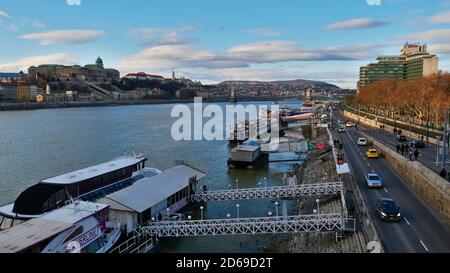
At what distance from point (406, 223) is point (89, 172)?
1202 cm

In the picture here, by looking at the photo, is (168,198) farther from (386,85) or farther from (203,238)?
(386,85)

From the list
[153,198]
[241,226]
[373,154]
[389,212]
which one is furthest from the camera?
[373,154]

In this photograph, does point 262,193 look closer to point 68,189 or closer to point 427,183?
point 427,183

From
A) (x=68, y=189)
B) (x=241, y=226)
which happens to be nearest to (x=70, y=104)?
(x=68, y=189)

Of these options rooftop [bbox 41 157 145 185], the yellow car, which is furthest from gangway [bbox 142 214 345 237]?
the yellow car

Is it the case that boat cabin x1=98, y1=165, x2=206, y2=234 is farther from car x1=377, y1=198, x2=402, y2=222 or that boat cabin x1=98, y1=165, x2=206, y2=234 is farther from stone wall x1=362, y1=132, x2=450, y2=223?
stone wall x1=362, y1=132, x2=450, y2=223

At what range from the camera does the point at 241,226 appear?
A: 14086 mm

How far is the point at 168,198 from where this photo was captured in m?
17.0

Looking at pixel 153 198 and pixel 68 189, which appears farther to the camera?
pixel 153 198

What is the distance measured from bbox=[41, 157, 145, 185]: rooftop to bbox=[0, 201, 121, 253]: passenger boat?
3187 mm

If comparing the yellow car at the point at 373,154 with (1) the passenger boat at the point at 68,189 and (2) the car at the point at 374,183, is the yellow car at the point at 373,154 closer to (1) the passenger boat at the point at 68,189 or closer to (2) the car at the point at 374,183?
(2) the car at the point at 374,183

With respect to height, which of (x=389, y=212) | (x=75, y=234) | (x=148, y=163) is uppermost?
(x=389, y=212)
